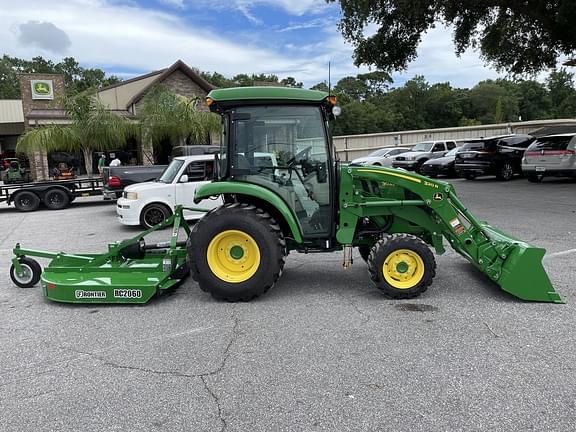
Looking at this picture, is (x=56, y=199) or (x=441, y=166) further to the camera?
(x=441, y=166)

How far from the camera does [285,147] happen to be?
5406 millimetres

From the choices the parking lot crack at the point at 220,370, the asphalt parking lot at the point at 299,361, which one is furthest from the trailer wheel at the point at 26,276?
the parking lot crack at the point at 220,370

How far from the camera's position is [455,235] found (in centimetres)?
542

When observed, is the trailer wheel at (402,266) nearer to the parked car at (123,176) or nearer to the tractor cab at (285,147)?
the tractor cab at (285,147)

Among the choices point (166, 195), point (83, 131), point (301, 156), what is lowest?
point (166, 195)

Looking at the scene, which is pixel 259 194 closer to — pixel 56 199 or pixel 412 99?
pixel 56 199

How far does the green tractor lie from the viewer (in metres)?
5.25

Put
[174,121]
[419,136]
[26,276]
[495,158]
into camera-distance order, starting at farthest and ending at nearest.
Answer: [419,136] < [174,121] < [495,158] < [26,276]

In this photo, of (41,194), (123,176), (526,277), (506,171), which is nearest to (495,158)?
(506,171)

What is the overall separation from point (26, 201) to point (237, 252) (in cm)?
1260

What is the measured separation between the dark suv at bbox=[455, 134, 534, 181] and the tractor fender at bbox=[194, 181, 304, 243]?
52.1ft

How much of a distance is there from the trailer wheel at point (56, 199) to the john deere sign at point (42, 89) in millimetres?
16425

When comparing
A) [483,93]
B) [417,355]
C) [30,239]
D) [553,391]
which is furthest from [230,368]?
[483,93]

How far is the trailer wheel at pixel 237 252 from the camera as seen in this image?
Answer: 17.2 feet
